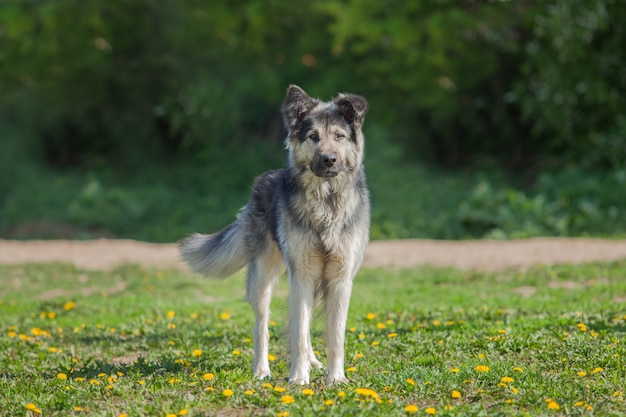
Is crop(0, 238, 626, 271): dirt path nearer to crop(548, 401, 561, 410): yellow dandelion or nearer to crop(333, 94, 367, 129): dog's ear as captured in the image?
crop(333, 94, 367, 129): dog's ear

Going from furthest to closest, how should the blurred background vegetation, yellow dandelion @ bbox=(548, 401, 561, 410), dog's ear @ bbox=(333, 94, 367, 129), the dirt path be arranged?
1. the blurred background vegetation
2. the dirt path
3. dog's ear @ bbox=(333, 94, 367, 129)
4. yellow dandelion @ bbox=(548, 401, 561, 410)

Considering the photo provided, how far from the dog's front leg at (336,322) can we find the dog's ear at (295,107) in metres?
1.18

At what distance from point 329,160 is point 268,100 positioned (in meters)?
18.0

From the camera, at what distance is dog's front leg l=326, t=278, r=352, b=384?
6.00 meters

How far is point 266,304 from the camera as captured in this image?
21.7ft

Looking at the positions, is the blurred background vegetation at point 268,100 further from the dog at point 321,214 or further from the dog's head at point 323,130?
the dog's head at point 323,130

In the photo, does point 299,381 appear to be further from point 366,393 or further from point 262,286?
point 262,286

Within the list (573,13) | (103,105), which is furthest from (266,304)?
(103,105)

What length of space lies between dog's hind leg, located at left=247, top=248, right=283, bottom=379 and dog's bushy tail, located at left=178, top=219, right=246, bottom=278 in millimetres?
285

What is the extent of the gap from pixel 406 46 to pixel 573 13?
4253mm

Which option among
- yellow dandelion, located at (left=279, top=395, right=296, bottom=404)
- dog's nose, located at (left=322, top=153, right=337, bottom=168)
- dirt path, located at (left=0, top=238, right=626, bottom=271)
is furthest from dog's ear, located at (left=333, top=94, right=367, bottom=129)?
dirt path, located at (left=0, top=238, right=626, bottom=271)

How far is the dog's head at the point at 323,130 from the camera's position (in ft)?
19.1

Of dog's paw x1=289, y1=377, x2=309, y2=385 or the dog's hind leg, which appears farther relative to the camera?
the dog's hind leg

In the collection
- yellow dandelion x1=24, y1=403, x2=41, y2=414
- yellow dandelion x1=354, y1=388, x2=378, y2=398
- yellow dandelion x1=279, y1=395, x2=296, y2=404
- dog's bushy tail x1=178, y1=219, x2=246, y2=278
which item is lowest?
yellow dandelion x1=24, y1=403, x2=41, y2=414
